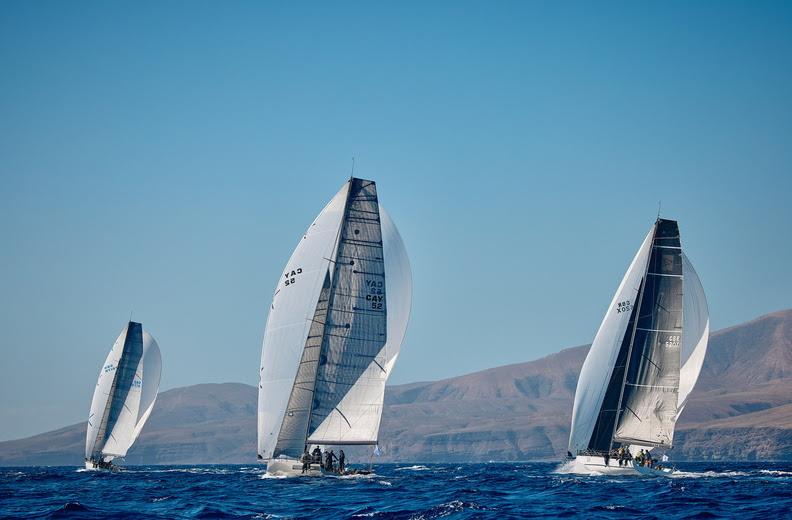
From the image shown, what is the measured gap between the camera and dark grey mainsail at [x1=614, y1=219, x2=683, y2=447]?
219 ft

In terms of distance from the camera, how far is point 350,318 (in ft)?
200

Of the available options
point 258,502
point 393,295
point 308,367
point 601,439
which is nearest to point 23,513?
point 258,502

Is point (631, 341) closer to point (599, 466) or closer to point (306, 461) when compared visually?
point (599, 466)

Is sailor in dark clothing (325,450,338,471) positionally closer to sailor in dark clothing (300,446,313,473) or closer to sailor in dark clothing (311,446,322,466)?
sailor in dark clothing (311,446,322,466)

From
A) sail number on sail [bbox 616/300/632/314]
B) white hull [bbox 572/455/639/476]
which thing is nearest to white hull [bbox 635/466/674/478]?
white hull [bbox 572/455/639/476]

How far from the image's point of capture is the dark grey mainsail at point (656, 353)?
6675 centimetres

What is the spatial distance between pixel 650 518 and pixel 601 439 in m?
28.5

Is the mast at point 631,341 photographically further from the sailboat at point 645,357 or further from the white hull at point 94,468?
the white hull at point 94,468

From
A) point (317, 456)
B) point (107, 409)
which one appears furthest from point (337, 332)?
point (107, 409)

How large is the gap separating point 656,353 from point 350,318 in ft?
63.2

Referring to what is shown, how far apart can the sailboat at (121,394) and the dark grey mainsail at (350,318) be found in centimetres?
3749

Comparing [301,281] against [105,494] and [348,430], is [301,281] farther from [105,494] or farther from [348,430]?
[105,494]

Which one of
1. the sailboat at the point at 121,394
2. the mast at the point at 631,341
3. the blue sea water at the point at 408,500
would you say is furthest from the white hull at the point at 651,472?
the sailboat at the point at 121,394

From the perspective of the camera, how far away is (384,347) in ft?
202
